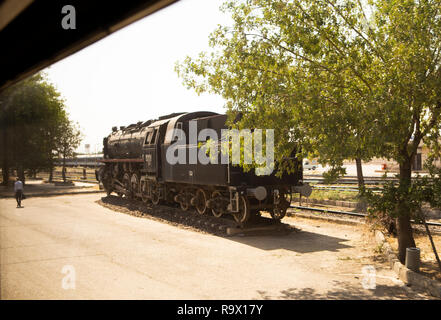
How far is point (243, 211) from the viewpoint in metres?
11.8

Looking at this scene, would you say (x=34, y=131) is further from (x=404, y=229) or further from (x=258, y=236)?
(x=404, y=229)

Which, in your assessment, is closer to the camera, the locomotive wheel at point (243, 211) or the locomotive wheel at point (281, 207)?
the locomotive wheel at point (243, 211)

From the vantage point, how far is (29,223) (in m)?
14.2

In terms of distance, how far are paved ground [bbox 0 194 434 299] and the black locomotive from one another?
132cm

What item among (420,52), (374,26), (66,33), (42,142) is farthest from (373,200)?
(42,142)

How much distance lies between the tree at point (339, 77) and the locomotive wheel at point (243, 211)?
373 cm

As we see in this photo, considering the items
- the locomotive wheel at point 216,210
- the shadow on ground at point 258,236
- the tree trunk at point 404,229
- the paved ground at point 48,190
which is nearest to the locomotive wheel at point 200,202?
the shadow on ground at point 258,236

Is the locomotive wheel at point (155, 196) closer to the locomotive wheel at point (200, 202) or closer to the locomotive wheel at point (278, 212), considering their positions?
the locomotive wheel at point (200, 202)

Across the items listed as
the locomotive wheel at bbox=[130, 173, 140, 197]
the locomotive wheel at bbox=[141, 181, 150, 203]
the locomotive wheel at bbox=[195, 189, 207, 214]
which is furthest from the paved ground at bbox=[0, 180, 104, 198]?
the locomotive wheel at bbox=[195, 189, 207, 214]

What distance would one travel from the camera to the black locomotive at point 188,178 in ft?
38.2

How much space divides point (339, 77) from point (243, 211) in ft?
18.1
